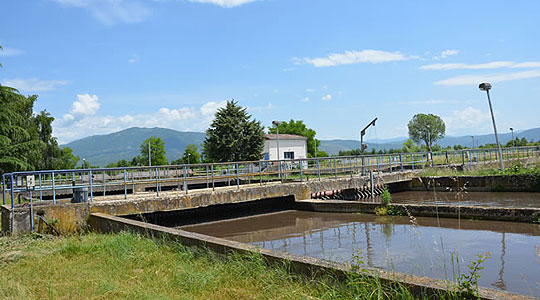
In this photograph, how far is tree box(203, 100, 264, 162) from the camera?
4650 cm

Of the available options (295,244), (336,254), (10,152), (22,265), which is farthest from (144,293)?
(10,152)

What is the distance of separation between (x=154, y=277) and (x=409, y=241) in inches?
240

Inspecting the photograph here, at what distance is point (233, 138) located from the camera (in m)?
46.3

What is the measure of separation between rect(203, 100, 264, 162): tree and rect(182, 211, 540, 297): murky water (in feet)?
102

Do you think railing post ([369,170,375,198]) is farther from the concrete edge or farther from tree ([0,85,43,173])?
tree ([0,85,43,173])

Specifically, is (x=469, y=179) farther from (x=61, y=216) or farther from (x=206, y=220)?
(x=61, y=216)

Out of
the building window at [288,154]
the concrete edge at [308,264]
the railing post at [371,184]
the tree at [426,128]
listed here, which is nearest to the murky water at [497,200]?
the railing post at [371,184]

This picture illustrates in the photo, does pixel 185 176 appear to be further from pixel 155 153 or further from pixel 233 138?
pixel 155 153

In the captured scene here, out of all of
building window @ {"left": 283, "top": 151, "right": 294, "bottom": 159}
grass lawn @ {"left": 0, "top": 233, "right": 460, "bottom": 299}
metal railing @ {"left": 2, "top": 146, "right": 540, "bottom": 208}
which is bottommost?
grass lawn @ {"left": 0, "top": 233, "right": 460, "bottom": 299}

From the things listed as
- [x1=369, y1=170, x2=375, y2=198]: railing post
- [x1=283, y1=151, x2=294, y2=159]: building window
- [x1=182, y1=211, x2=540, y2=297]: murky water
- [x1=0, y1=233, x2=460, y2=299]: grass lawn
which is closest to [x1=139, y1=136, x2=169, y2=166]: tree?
[x1=283, y1=151, x2=294, y2=159]: building window

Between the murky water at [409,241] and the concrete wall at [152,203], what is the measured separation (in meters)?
1.01

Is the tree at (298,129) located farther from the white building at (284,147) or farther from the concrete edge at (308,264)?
the concrete edge at (308,264)

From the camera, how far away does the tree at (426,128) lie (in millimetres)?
131000

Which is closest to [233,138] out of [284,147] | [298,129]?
[284,147]
